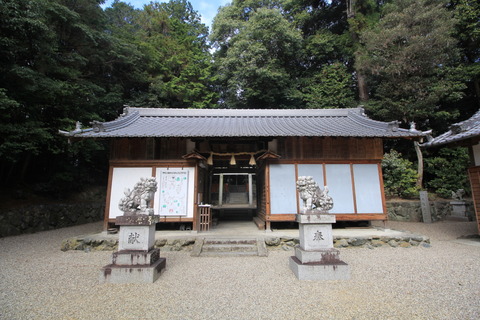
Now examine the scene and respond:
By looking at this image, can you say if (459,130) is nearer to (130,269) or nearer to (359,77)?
(130,269)

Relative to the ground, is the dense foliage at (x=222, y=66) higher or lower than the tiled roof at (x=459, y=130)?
higher

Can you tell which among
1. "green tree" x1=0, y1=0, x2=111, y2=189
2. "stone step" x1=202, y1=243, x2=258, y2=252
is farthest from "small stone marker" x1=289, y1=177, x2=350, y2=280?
"green tree" x1=0, y1=0, x2=111, y2=189

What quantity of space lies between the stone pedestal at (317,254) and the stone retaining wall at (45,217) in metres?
11.6

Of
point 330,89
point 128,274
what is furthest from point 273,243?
point 330,89

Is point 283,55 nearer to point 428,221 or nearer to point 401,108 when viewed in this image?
point 401,108

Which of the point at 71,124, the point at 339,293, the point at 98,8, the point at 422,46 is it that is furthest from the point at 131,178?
the point at 422,46

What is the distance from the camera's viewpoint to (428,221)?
1192 centimetres

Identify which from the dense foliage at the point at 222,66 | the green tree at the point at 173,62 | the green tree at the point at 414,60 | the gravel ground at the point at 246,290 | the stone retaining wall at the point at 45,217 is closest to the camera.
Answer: the gravel ground at the point at 246,290

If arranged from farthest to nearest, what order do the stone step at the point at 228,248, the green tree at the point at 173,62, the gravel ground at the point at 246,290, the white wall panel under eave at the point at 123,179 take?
the green tree at the point at 173,62, the white wall panel under eave at the point at 123,179, the stone step at the point at 228,248, the gravel ground at the point at 246,290

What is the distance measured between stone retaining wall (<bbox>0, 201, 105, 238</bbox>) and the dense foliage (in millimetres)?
1612

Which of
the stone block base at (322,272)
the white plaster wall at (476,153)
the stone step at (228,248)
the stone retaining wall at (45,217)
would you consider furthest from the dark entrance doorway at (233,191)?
the stone block base at (322,272)

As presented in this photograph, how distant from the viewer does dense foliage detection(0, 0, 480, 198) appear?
364 inches

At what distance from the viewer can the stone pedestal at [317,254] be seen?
4.60 metres

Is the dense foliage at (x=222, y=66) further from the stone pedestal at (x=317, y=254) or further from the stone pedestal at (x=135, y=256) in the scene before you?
the stone pedestal at (x=317, y=254)
